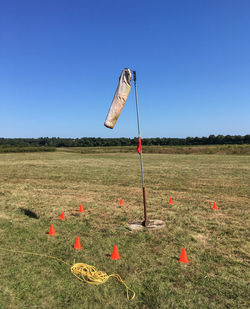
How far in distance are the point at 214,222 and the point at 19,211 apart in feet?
24.0

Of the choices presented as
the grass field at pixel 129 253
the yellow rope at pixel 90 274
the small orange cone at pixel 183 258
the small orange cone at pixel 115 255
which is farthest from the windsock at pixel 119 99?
the small orange cone at pixel 183 258

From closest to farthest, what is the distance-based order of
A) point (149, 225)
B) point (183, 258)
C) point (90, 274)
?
point (90, 274) → point (183, 258) → point (149, 225)

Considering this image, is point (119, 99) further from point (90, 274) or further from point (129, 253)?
point (90, 274)

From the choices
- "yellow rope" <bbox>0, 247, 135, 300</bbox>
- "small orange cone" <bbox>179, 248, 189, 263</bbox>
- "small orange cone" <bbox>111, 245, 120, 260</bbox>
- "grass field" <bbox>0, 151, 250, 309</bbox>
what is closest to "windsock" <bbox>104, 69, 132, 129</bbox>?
"small orange cone" <bbox>111, 245, 120, 260</bbox>

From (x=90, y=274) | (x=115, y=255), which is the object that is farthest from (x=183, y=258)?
(x=90, y=274)

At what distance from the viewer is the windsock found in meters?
5.98

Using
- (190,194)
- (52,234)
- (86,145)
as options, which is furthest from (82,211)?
(86,145)

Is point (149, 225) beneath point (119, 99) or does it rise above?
beneath

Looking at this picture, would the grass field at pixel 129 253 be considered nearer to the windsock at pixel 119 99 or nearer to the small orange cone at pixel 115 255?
the small orange cone at pixel 115 255

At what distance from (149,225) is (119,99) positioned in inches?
157

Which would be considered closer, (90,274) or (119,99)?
(90,274)

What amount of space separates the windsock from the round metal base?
125 inches

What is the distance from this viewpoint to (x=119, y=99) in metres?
5.98

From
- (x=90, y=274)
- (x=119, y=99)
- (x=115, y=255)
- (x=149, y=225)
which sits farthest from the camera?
(x=149, y=225)
